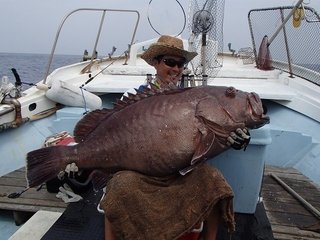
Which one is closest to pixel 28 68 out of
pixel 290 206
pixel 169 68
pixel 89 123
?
pixel 169 68

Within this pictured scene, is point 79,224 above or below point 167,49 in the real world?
below

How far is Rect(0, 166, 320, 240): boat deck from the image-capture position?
120 inches

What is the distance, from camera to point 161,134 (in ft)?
7.06

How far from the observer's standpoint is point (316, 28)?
5043 millimetres

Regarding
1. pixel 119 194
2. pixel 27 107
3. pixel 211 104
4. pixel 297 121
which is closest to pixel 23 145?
pixel 27 107

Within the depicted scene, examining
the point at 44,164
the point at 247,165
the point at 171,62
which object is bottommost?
the point at 247,165

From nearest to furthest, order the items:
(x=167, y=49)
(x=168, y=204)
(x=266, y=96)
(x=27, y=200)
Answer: (x=168, y=204) < (x=167, y=49) < (x=27, y=200) < (x=266, y=96)

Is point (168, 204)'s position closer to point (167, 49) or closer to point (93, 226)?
point (93, 226)

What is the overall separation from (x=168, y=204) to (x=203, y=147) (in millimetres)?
446

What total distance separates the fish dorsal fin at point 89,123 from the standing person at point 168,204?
41cm

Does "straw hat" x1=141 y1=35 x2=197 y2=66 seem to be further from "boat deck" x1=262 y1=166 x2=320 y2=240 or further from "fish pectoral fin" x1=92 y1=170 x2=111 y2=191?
"boat deck" x1=262 y1=166 x2=320 y2=240

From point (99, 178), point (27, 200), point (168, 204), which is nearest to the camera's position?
point (168, 204)

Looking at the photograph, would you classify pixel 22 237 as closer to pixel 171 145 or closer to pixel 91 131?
pixel 91 131

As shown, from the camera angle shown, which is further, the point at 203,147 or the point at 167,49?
the point at 167,49
